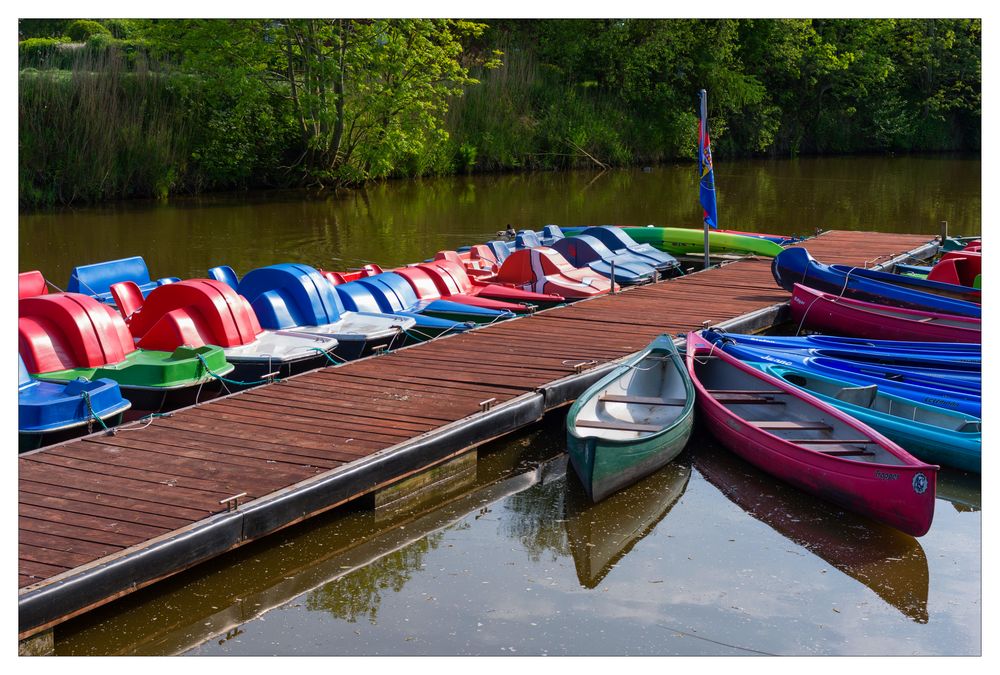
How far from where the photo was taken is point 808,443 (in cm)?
873

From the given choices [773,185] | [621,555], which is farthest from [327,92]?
[621,555]

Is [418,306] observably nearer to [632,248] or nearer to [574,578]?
[632,248]

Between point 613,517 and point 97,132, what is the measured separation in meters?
22.8

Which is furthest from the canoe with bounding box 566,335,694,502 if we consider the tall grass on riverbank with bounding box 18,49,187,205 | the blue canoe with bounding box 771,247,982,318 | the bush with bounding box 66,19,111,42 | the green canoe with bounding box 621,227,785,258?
the bush with bounding box 66,19,111,42

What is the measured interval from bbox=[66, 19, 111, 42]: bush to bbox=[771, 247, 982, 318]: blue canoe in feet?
95.3

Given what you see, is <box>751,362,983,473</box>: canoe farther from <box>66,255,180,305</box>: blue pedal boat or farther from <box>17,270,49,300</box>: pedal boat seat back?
<box>17,270,49,300</box>: pedal boat seat back

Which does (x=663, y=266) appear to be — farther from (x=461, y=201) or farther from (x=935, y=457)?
(x=461, y=201)

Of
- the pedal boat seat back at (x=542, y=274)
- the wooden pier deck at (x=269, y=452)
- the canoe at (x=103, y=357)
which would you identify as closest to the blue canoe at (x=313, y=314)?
the wooden pier deck at (x=269, y=452)

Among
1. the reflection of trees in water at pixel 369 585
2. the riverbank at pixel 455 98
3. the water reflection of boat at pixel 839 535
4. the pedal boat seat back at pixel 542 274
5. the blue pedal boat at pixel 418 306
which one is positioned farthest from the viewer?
the riverbank at pixel 455 98

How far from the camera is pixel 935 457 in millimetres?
9172

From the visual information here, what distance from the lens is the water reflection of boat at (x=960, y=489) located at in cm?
865

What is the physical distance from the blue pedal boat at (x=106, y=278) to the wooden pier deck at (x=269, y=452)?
4139mm

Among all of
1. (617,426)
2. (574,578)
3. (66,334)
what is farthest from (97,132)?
(574,578)

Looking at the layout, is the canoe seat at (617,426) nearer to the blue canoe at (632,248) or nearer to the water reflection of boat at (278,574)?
the water reflection of boat at (278,574)
